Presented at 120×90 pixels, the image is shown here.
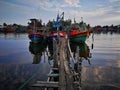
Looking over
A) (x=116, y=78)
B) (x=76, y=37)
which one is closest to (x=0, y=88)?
(x=116, y=78)

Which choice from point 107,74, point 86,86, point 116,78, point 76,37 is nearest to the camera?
point 86,86

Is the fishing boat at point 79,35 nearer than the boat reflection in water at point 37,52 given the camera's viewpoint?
No

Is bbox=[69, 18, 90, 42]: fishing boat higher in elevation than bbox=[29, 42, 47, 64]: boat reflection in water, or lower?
higher

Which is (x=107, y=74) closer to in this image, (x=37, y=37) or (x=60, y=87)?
(x=60, y=87)

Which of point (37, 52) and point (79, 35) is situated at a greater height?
point (79, 35)

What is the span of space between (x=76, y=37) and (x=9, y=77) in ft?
107

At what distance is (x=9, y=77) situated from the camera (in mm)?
14562

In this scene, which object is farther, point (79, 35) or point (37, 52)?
point (79, 35)

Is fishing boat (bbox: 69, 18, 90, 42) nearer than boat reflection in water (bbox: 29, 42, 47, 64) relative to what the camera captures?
No

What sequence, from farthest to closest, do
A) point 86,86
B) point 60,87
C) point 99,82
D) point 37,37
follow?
point 37,37 < point 99,82 < point 86,86 < point 60,87

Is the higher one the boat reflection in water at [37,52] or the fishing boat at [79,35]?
the fishing boat at [79,35]

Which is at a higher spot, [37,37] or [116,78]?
[37,37]

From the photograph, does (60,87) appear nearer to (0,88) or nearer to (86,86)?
(86,86)

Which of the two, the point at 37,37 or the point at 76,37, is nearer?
the point at 76,37
